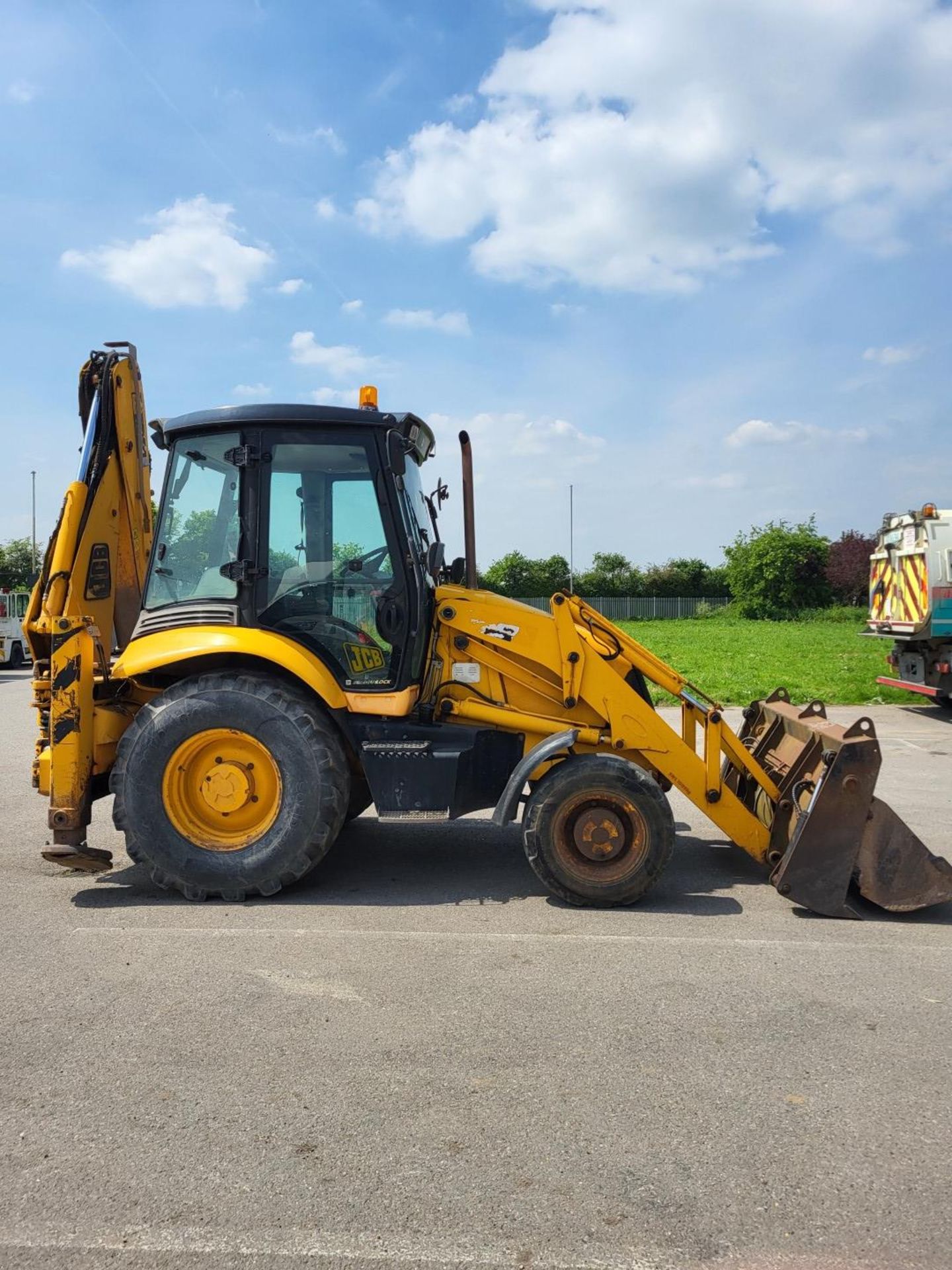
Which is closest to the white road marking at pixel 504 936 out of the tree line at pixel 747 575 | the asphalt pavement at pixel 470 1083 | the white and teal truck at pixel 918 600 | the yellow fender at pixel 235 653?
the asphalt pavement at pixel 470 1083

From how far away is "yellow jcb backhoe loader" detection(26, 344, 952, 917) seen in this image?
5023mm

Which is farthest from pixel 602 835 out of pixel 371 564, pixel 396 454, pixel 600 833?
pixel 396 454

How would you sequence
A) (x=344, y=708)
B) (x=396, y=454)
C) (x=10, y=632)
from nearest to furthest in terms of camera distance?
(x=396, y=454) → (x=344, y=708) → (x=10, y=632)

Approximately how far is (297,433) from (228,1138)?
3662 mm

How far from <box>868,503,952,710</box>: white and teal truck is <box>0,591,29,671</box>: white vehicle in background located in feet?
62.1

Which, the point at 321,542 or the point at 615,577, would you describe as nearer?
the point at 321,542

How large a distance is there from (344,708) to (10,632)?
2081 cm

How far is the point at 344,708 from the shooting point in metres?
5.29

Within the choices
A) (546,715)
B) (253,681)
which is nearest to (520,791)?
(546,715)

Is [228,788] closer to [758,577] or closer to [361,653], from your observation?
[361,653]

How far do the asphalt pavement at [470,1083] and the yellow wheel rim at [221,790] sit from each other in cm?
38

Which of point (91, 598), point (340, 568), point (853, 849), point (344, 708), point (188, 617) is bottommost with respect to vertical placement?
point (853, 849)

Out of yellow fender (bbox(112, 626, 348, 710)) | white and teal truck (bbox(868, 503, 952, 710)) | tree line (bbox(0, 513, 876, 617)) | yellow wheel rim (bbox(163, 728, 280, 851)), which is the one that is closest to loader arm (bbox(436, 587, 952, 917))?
yellow fender (bbox(112, 626, 348, 710))

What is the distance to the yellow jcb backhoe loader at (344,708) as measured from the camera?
502 centimetres
